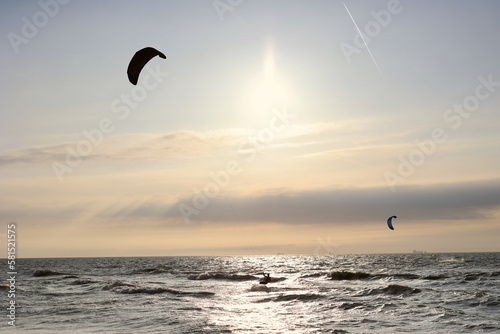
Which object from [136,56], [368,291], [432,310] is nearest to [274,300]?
[368,291]

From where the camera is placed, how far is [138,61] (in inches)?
648

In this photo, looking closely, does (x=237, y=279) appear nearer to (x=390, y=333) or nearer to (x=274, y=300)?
(x=274, y=300)

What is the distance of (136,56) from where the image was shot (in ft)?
53.4

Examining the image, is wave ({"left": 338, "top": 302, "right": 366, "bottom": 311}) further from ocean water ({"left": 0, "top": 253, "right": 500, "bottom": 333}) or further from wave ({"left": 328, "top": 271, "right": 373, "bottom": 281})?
wave ({"left": 328, "top": 271, "right": 373, "bottom": 281})

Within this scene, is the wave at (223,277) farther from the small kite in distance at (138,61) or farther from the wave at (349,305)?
the small kite in distance at (138,61)

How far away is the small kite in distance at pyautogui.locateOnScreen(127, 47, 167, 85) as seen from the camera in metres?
16.2

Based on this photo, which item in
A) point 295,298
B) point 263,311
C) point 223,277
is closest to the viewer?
point 263,311

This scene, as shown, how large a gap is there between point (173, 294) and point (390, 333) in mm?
18265

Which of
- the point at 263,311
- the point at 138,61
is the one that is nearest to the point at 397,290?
the point at 263,311

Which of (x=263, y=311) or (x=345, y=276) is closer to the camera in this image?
(x=263, y=311)

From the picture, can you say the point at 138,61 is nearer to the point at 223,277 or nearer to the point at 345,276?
the point at 345,276

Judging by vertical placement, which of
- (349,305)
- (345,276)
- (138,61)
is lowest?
(345,276)

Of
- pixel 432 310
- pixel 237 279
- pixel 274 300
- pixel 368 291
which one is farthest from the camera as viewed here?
pixel 237 279

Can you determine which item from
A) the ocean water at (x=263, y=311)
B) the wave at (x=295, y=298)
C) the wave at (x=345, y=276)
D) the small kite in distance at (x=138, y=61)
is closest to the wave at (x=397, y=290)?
the ocean water at (x=263, y=311)
